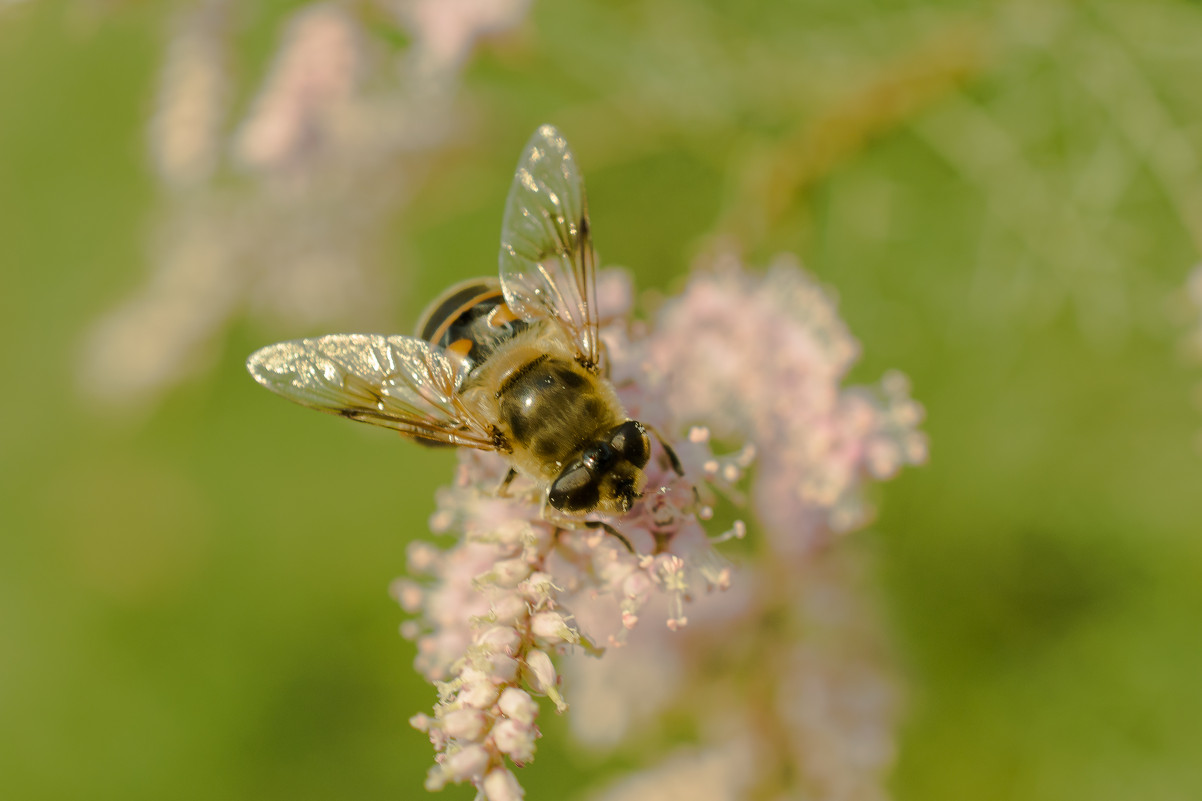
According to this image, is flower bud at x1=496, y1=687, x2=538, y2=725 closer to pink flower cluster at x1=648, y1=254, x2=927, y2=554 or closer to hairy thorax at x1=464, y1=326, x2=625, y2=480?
hairy thorax at x1=464, y1=326, x2=625, y2=480

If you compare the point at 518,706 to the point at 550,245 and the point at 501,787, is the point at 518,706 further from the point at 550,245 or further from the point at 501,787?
the point at 550,245

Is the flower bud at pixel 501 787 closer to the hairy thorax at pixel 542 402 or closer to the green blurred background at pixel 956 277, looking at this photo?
the hairy thorax at pixel 542 402

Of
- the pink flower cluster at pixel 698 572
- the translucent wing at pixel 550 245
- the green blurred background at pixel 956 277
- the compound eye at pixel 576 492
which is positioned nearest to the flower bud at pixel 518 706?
the pink flower cluster at pixel 698 572

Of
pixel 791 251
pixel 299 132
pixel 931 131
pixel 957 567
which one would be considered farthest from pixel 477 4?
pixel 957 567

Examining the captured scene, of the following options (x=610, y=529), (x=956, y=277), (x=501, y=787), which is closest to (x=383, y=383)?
(x=610, y=529)

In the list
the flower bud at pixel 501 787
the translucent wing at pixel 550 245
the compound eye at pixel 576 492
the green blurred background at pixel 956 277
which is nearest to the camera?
the flower bud at pixel 501 787

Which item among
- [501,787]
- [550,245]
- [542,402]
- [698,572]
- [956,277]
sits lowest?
[501,787]

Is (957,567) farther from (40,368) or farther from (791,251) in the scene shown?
(40,368)
